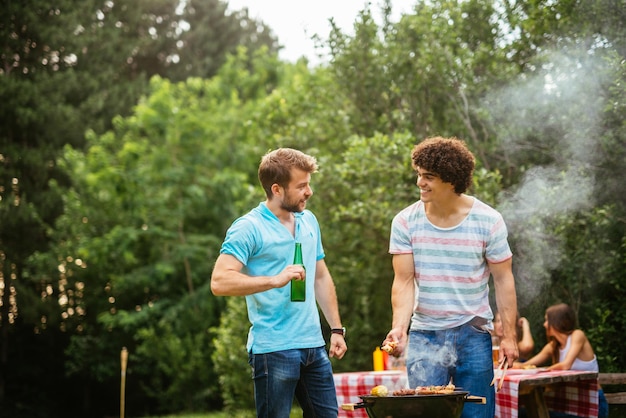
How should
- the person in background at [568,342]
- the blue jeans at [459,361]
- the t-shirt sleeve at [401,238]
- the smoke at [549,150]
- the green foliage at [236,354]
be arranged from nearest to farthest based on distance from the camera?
the blue jeans at [459,361] → the t-shirt sleeve at [401,238] → the person in background at [568,342] → the smoke at [549,150] → the green foliage at [236,354]

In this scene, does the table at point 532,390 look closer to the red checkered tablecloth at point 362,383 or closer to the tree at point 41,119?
the red checkered tablecloth at point 362,383

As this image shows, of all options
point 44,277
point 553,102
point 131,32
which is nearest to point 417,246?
point 553,102

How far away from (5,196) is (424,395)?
15.9 meters

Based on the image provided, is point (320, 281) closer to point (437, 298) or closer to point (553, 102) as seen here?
point (437, 298)

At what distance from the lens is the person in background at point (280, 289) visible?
329 cm

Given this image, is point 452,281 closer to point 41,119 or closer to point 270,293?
point 270,293

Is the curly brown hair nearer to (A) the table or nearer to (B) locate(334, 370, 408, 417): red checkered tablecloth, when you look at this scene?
(A) the table

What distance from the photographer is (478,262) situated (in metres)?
3.45

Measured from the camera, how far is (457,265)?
3434mm

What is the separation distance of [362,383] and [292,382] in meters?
1.89

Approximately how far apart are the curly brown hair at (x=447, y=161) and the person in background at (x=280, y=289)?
0.48 m

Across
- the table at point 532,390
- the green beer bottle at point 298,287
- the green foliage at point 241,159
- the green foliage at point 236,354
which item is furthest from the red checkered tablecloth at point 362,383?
the green foliage at point 236,354

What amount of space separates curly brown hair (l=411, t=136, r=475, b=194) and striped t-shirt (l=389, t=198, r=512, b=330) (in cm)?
13

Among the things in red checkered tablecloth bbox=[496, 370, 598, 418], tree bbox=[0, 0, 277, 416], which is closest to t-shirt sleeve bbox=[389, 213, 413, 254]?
red checkered tablecloth bbox=[496, 370, 598, 418]
